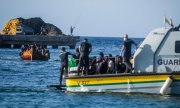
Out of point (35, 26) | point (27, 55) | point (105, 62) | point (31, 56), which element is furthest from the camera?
point (35, 26)

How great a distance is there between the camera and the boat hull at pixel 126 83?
85.7 feet

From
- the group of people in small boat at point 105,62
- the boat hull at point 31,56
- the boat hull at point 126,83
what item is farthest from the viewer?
the boat hull at point 31,56

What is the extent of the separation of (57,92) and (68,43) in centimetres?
7072

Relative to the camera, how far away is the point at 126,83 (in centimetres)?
2658

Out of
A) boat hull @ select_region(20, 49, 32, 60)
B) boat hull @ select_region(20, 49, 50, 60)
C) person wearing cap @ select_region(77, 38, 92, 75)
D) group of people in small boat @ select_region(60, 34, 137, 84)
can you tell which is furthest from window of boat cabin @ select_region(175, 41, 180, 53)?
boat hull @ select_region(20, 49, 32, 60)

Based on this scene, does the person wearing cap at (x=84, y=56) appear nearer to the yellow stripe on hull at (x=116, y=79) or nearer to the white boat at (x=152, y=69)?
the yellow stripe on hull at (x=116, y=79)

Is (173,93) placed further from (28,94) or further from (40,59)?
(40,59)

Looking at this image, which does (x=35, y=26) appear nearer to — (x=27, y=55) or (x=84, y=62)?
(x=27, y=55)

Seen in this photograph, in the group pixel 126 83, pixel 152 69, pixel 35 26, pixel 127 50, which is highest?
pixel 35 26

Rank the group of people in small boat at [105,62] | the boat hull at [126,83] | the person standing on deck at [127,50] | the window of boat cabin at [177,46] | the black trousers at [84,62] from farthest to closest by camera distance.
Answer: the black trousers at [84,62]
the group of people in small boat at [105,62]
the person standing on deck at [127,50]
the window of boat cabin at [177,46]
the boat hull at [126,83]


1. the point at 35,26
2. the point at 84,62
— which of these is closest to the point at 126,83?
the point at 84,62

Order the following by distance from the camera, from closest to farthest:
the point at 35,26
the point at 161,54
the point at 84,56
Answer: the point at 161,54
the point at 84,56
the point at 35,26

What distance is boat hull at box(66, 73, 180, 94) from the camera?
26.1m

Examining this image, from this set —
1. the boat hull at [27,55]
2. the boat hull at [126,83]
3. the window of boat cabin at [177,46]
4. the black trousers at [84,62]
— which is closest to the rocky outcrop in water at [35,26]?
the boat hull at [27,55]
